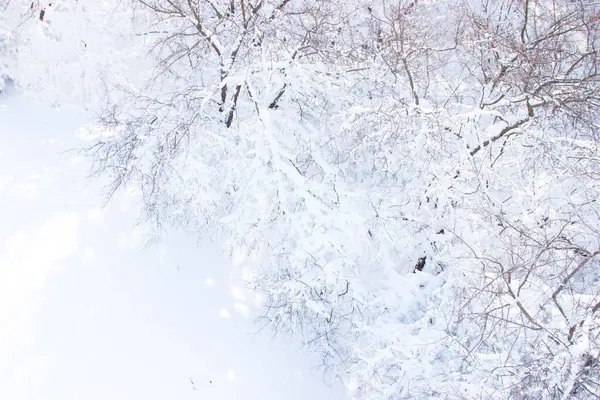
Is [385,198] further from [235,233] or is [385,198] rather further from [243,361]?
[243,361]

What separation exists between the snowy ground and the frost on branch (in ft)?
1.77

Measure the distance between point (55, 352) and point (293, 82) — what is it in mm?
4687

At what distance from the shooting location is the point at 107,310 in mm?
6238

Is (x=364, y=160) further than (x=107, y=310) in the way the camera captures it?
Yes

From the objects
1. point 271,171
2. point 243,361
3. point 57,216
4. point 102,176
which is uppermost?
point 271,171

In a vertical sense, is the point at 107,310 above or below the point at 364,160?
below

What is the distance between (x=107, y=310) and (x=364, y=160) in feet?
14.2

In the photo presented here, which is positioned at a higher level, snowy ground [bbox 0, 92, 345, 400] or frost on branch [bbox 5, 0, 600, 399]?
frost on branch [bbox 5, 0, 600, 399]

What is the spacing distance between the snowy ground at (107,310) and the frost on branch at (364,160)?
0.54m

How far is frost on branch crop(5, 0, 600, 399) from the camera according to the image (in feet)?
19.0

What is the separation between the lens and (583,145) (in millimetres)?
5406

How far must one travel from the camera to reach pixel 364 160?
7152 mm

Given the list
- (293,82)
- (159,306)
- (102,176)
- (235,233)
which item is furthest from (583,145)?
(102,176)

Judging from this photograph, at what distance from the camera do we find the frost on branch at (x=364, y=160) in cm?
579
